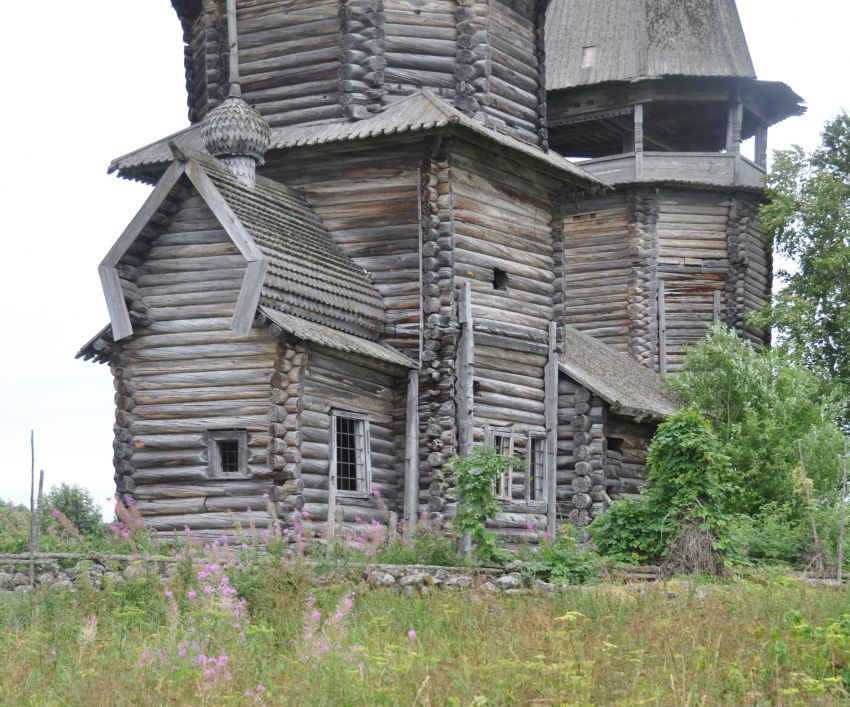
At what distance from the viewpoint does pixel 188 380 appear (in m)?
18.4

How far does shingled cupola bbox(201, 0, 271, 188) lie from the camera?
65.9 feet

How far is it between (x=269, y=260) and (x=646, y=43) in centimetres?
1688

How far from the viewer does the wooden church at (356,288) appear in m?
18.1

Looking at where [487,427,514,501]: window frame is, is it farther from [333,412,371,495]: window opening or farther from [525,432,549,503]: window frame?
[333,412,371,495]: window opening

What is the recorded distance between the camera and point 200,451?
59.7 ft

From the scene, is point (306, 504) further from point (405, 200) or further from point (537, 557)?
point (405, 200)

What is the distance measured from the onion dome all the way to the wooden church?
4cm

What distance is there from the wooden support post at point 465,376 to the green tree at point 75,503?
11.6 metres

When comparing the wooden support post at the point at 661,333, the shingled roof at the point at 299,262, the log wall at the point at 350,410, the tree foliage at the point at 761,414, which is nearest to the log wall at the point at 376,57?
the shingled roof at the point at 299,262

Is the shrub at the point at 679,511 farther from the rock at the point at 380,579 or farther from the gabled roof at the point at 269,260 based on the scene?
the gabled roof at the point at 269,260

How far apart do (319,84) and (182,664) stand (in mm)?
14890

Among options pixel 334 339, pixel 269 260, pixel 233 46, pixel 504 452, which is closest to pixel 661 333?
pixel 504 452

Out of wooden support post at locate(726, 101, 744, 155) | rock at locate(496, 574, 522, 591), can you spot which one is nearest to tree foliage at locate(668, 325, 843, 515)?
wooden support post at locate(726, 101, 744, 155)

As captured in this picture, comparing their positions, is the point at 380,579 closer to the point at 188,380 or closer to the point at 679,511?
the point at 679,511
